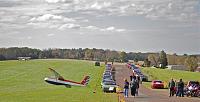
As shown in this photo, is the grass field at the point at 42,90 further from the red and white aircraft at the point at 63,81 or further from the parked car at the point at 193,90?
the parked car at the point at 193,90

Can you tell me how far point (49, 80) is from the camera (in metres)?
67.0

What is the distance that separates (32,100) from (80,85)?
25707 millimetres

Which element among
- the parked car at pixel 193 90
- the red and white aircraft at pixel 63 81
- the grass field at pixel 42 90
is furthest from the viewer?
the red and white aircraft at pixel 63 81

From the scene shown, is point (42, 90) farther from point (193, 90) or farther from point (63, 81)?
point (193, 90)

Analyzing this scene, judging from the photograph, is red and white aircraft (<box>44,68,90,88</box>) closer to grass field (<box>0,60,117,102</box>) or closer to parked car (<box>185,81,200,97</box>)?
grass field (<box>0,60,117,102</box>)

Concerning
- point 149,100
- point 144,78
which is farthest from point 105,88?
point 144,78

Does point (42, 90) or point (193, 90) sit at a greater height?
point (193, 90)

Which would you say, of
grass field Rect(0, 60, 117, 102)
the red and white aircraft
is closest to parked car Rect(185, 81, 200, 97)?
grass field Rect(0, 60, 117, 102)

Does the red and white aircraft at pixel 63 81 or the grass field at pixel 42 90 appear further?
the red and white aircraft at pixel 63 81

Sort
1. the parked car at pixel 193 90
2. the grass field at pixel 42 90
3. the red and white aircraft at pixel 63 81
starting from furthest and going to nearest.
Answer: the red and white aircraft at pixel 63 81, the parked car at pixel 193 90, the grass field at pixel 42 90

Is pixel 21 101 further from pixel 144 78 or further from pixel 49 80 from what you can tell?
pixel 144 78

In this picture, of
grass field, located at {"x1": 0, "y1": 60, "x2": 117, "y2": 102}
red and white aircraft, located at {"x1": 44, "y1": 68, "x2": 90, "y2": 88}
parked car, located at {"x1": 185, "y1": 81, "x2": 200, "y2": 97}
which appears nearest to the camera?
grass field, located at {"x1": 0, "y1": 60, "x2": 117, "y2": 102}

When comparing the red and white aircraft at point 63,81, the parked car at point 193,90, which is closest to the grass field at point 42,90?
the red and white aircraft at point 63,81

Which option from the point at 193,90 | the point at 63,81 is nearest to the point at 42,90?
the point at 63,81
